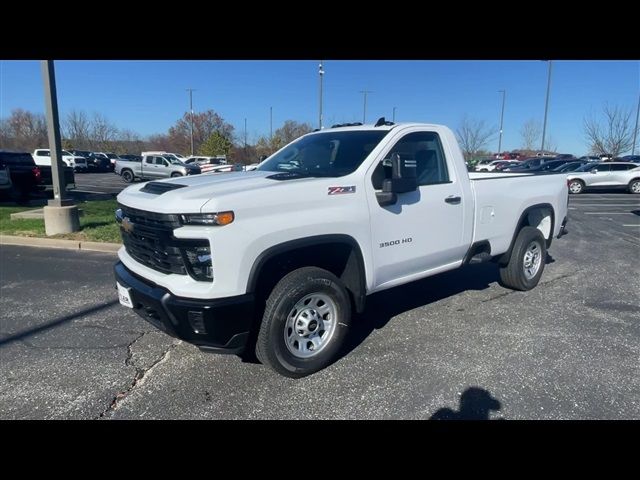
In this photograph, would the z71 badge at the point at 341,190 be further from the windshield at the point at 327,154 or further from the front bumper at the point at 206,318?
the front bumper at the point at 206,318

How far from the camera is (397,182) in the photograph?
349cm

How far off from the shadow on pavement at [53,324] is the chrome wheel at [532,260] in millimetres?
5229

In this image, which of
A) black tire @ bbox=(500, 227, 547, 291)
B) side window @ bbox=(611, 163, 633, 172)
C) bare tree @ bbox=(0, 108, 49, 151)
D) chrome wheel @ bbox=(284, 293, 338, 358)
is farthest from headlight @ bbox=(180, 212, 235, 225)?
bare tree @ bbox=(0, 108, 49, 151)

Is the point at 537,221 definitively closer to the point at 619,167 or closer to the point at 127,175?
the point at 619,167

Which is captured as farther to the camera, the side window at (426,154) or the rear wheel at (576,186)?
the rear wheel at (576,186)

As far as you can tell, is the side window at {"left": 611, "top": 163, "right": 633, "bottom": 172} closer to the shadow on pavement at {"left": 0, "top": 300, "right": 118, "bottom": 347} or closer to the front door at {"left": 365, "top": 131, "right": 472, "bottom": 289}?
the front door at {"left": 365, "top": 131, "right": 472, "bottom": 289}

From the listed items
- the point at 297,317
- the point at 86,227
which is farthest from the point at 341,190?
the point at 86,227

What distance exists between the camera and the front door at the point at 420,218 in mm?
3637

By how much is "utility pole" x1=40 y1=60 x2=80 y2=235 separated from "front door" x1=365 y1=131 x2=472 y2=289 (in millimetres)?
7304

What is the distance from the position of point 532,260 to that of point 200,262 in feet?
15.3

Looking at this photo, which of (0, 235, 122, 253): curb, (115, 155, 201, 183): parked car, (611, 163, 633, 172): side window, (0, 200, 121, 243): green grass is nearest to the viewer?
(0, 235, 122, 253): curb

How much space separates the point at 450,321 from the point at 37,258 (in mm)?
6720

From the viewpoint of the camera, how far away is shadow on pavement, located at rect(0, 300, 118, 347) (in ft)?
13.2

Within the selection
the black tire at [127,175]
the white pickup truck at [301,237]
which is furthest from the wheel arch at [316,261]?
the black tire at [127,175]
